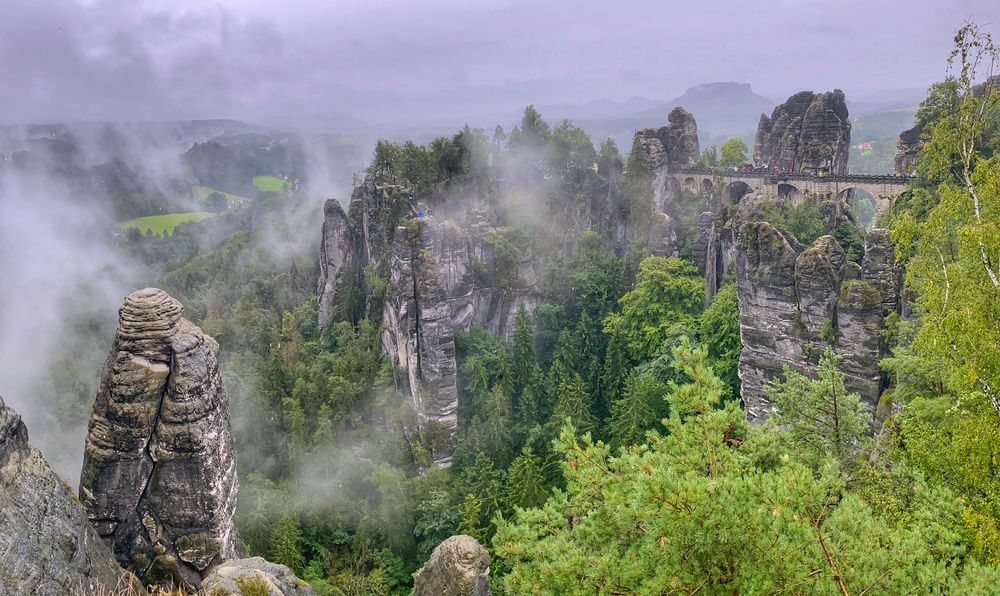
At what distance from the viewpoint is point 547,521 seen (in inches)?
516

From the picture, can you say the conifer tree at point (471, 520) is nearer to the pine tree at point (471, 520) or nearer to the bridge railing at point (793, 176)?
the pine tree at point (471, 520)

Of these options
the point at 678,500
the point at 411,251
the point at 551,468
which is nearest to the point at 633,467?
the point at 678,500

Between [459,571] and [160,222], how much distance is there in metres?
103

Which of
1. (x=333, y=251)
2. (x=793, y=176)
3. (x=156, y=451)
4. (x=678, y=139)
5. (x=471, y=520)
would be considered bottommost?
(x=471, y=520)

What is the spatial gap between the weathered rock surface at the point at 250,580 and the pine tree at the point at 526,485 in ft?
51.1

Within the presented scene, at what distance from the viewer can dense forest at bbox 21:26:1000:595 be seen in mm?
8828

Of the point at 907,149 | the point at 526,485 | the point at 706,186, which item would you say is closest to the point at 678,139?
the point at 706,186

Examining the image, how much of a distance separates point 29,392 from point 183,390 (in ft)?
114

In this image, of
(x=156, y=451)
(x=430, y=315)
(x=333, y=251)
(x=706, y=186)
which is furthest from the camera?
(x=706, y=186)

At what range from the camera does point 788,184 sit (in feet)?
131

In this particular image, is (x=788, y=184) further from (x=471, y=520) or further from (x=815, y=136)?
(x=471, y=520)

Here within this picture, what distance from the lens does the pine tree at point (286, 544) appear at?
2384 cm

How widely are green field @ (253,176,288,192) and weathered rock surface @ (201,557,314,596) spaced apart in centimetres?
11630

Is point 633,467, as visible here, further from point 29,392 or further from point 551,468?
point 29,392
